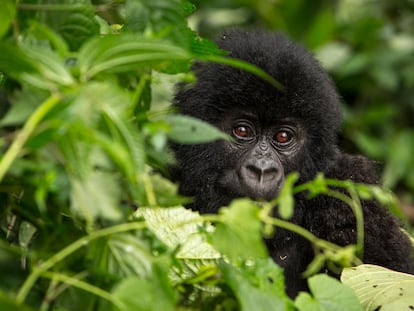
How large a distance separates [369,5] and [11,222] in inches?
276

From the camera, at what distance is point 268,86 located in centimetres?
356

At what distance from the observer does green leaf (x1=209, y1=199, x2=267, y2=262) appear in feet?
4.83

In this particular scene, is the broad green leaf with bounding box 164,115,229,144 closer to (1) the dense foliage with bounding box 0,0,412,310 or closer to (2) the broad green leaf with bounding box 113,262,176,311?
(1) the dense foliage with bounding box 0,0,412,310

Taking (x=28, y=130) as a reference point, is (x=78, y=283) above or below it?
below

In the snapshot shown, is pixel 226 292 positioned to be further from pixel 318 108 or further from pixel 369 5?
pixel 369 5

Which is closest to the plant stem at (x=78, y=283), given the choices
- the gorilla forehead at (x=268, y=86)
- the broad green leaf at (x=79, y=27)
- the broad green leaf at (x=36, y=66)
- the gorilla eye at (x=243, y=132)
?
the broad green leaf at (x=36, y=66)

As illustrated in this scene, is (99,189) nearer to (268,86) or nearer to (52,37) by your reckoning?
(52,37)

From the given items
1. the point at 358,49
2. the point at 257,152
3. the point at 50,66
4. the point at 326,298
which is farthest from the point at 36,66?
the point at 358,49

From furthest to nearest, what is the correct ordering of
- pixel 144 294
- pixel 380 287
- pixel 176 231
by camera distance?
1. pixel 380 287
2. pixel 176 231
3. pixel 144 294

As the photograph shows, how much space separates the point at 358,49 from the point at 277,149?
4542mm

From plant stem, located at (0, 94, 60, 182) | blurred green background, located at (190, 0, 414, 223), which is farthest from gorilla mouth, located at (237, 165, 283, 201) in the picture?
blurred green background, located at (190, 0, 414, 223)

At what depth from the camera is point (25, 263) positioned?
1695mm

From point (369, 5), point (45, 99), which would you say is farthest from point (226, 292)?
point (369, 5)

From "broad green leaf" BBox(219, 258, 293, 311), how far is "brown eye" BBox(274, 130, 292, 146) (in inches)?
79.9
